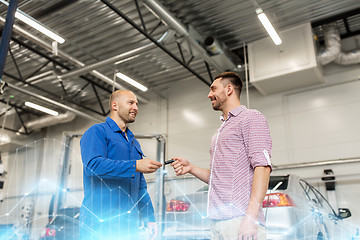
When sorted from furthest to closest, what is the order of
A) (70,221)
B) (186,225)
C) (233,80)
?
(70,221), (186,225), (233,80)

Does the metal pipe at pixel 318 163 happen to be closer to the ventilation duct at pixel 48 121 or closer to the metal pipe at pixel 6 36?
the ventilation duct at pixel 48 121

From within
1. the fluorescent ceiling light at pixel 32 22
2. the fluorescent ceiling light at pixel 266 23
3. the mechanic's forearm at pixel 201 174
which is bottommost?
the mechanic's forearm at pixel 201 174

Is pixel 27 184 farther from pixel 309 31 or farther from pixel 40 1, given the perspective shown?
pixel 309 31

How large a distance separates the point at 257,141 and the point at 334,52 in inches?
207

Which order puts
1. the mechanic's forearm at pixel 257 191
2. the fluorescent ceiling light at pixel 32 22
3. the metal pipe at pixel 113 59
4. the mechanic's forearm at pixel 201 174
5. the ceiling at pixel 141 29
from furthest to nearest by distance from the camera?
the metal pipe at pixel 113 59 < the ceiling at pixel 141 29 < the fluorescent ceiling light at pixel 32 22 < the mechanic's forearm at pixel 201 174 < the mechanic's forearm at pixel 257 191

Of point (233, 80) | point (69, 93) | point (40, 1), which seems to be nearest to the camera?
point (233, 80)

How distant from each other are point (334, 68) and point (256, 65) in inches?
68.0

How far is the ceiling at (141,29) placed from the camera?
5.82 meters

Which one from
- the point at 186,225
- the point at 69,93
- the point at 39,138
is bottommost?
the point at 186,225

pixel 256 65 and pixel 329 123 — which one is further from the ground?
pixel 256 65

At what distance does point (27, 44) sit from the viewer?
726 cm

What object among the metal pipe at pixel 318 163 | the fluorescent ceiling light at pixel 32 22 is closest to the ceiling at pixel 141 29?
the fluorescent ceiling light at pixel 32 22

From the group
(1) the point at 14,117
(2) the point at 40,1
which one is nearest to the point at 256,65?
(2) the point at 40,1

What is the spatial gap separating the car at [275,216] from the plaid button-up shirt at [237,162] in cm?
97
